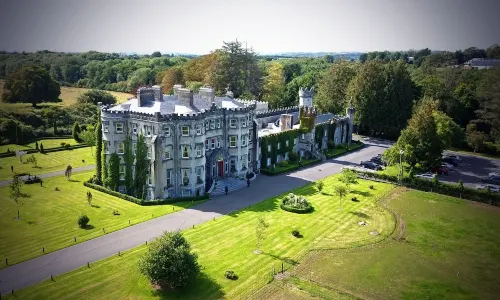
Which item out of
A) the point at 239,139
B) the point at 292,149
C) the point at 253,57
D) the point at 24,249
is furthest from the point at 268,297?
the point at 253,57

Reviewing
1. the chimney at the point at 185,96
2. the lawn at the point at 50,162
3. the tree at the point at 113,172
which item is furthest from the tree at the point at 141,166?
the lawn at the point at 50,162

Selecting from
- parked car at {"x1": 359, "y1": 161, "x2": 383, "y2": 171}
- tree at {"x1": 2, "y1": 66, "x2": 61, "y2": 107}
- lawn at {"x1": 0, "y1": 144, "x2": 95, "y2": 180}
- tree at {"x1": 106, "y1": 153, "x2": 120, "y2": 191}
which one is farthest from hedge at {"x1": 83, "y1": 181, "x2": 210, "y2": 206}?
tree at {"x1": 2, "y1": 66, "x2": 61, "y2": 107}

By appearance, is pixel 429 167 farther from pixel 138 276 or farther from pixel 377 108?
pixel 138 276

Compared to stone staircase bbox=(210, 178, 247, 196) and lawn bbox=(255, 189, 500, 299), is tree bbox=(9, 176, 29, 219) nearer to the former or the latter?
stone staircase bbox=(210, 178, 247, 196)

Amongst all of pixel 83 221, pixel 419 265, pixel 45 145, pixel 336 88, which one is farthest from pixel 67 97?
pixel 419 265

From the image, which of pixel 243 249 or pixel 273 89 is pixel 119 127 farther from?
pixel 273 89
